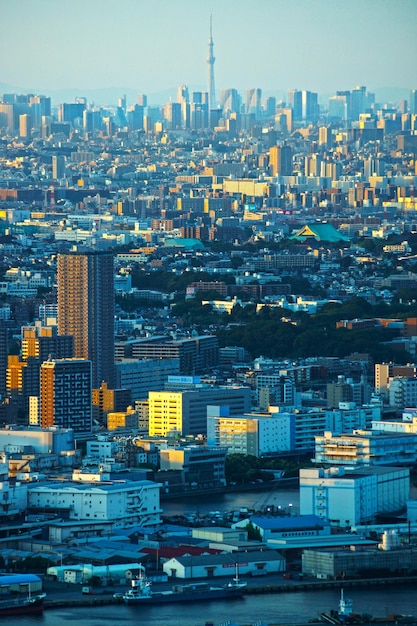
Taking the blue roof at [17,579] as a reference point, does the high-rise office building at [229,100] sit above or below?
above

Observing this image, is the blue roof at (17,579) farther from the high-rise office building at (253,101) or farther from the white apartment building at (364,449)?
the high-rise office building at (253,101)

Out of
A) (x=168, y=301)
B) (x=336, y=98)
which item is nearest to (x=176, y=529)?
(x=168, y=301)

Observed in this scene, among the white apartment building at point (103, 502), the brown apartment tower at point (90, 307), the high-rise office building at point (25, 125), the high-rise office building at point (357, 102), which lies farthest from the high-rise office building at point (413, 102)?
the white apartment building at point (103, 502)

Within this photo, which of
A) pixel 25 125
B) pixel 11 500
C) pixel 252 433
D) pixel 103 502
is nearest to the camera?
pixel 103 502

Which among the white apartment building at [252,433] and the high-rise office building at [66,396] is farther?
the high-rise office building at [66,396]

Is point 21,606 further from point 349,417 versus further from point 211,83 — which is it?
point 211,83

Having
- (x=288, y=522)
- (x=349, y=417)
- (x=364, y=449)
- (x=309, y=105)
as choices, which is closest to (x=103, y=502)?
(x=288, y=522)

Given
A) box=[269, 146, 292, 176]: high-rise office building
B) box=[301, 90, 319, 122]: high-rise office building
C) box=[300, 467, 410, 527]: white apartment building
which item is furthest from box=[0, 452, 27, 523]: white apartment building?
box=[301, 90, 319, 122]: high-rise office building
